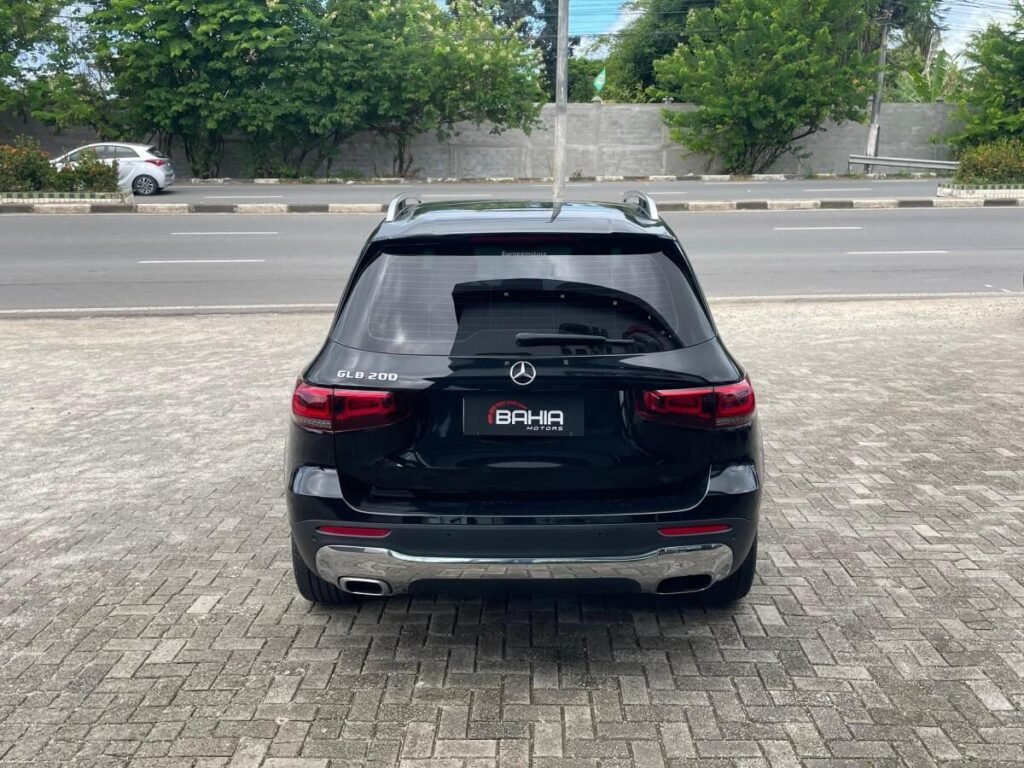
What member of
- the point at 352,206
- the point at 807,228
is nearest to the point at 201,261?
the point at 352,206

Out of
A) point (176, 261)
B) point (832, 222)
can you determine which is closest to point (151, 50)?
point (176, 261)

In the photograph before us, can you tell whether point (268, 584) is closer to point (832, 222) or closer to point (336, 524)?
point (336, 524)

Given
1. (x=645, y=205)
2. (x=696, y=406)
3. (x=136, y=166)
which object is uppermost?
(x=645, y=205)

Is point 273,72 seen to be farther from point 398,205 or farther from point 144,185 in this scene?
point 398,205

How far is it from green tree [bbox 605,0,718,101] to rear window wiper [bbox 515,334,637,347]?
142ft

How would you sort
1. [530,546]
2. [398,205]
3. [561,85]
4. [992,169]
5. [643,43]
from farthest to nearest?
1. [643,43]
2. [992,169]
3. [561,85]
4. [398,205]
5. [530,546]

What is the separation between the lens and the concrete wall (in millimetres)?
36312

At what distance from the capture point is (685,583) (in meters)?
3.52

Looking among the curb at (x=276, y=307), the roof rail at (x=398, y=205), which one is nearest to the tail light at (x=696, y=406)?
the roof rail at (x=398, y=205)

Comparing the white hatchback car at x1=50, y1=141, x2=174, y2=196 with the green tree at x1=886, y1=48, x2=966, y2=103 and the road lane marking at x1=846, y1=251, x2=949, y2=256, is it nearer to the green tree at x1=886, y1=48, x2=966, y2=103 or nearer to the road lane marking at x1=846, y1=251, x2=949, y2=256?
the road lane marking at x1=846, y1=251, x2=949, y2=256

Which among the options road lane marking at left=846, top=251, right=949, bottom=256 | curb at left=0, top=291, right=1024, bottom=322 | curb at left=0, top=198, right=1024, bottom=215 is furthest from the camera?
curb at left=0, top=198, right=1024, bottom=215

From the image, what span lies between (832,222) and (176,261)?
12116 mm

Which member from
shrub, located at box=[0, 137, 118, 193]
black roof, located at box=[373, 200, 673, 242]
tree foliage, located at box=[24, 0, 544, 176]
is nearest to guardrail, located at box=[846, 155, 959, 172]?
tree foliage, located at box=[24, 0, 544, 176]

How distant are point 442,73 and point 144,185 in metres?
11.7
